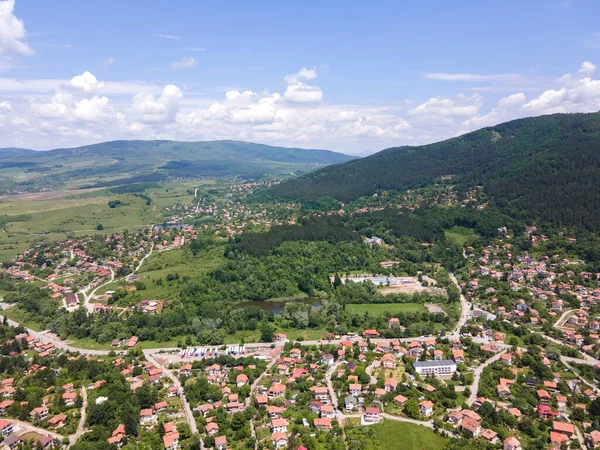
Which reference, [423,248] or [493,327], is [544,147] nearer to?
[423,248]

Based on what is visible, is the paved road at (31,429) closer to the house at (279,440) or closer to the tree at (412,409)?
the house at (279,440)

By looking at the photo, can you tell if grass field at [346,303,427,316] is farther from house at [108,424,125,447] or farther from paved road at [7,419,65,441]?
paved road at [7,419,65,441]

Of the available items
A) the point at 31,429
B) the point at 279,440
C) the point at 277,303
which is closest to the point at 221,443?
the point at 279,440

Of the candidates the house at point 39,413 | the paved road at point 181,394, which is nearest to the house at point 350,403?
the paved road at point 181,394

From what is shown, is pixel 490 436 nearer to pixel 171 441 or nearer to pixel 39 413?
pixel 171 441

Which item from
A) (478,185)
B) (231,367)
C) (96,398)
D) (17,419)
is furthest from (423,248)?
(17,419)
